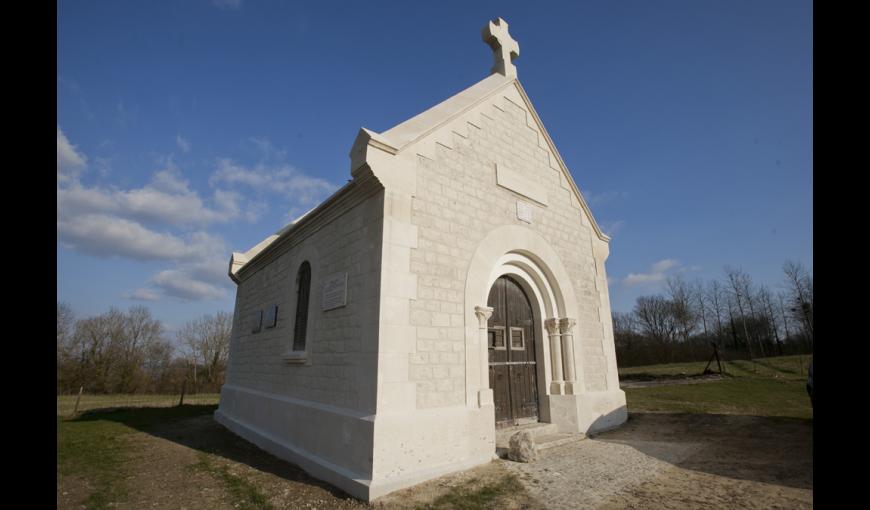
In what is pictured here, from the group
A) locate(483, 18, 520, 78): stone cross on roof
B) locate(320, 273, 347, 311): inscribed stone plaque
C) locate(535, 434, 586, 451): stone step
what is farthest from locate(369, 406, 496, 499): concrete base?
locate(483, 18, 520, 78): stone cross on roof

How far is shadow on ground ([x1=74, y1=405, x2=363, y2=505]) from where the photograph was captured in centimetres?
655

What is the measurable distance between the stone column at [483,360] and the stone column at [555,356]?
90.4 inches

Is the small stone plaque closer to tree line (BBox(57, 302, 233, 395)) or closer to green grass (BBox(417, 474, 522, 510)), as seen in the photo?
green grass (BBox(417, 474, 522, 510))

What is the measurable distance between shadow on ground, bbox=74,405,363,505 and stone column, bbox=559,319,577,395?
5.04 meters

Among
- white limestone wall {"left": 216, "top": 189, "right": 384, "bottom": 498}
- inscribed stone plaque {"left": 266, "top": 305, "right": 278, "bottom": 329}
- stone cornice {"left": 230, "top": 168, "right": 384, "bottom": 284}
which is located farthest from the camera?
inscribed stone plaque {"left": 266, "top": 305, "right": 278, "bottom": 329}

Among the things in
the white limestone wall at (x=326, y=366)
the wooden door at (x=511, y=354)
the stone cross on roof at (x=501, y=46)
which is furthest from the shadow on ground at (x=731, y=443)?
the stone cross on roof at (x=501, y=46)

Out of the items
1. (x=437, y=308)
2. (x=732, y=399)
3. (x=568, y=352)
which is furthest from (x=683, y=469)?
(x=732, y=399)

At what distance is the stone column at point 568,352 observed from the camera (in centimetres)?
834

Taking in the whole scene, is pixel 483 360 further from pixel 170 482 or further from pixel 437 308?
pixel 170 482

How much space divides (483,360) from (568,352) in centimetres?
275

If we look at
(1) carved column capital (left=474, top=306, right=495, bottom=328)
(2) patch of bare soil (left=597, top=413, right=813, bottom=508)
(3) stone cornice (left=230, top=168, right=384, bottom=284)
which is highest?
(3) stone cornice (left=230, top=168, right=384, bottom=284)

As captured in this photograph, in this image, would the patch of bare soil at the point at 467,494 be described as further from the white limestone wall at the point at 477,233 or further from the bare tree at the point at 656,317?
the bare tree at the point at 656,317

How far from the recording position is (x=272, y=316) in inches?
393
